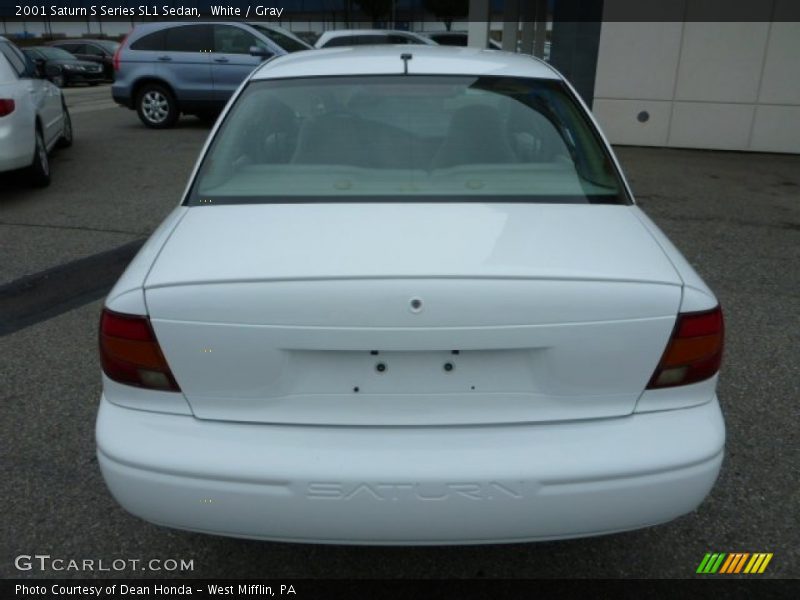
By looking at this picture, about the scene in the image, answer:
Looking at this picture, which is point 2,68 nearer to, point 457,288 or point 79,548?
point 79,548

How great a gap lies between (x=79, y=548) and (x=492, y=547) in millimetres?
1432

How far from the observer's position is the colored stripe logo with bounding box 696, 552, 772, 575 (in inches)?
96.8

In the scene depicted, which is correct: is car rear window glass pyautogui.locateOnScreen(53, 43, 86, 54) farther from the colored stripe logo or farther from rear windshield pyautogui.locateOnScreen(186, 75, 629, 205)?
the colored stripe logo

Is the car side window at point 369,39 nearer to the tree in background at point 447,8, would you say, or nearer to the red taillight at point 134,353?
the red taillight at point 134,353

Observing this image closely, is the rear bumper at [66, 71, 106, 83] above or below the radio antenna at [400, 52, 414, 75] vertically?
below

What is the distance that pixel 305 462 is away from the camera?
1.90 meters

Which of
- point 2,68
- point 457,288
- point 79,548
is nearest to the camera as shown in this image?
point 457,288

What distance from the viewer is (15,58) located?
802 centimetres

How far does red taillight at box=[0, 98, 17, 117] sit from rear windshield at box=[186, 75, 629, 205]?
5.09m

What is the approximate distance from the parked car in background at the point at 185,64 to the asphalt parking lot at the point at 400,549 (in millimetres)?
6258

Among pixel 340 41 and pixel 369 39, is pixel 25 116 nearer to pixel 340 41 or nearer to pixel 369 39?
pixel 340 41

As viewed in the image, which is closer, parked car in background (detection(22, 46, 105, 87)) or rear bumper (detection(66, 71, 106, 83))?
parked car in background (detection(22, 46, 105, 87))

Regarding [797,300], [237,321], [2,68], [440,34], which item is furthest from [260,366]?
[440,34]

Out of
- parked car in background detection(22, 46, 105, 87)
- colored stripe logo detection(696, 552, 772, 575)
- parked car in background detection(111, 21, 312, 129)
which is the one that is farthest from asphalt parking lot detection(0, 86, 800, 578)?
parked car in background detection(22, 46, 105, 87)
